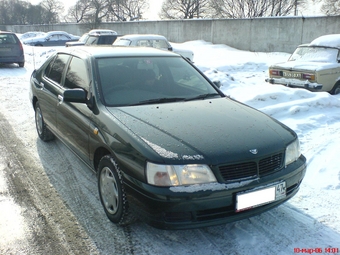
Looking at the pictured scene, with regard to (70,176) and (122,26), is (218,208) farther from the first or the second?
(122,26)

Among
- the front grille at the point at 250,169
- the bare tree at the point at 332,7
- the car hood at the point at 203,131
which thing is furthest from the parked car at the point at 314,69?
the bare tree at the point at 332,7

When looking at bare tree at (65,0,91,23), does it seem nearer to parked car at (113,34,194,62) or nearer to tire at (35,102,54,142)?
parked car at (113,34,194,62)

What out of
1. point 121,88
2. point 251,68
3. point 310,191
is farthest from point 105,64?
point 251,68

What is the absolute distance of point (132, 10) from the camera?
70.2 meters

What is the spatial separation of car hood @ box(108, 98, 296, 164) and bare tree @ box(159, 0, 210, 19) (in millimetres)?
56679

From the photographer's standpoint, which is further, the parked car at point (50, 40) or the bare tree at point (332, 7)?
the bare tree at point (332, 7)

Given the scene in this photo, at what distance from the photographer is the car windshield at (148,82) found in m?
3.55

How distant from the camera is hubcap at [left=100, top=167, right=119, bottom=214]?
301cm

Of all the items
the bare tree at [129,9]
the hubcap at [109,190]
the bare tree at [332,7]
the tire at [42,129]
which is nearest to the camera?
the hubcap at [109,190]

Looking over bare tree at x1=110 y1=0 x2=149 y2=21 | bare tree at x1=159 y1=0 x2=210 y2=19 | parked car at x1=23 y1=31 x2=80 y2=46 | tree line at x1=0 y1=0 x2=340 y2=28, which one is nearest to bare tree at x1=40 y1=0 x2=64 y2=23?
tree line at x1=0 y1=0 x2=340 y2=28

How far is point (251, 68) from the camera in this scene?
14164 mm

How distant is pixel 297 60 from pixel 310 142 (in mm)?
5581

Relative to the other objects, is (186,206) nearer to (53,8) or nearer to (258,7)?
(258,7)

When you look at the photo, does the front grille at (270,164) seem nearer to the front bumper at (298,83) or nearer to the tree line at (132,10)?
the front bumper at (298,83)
